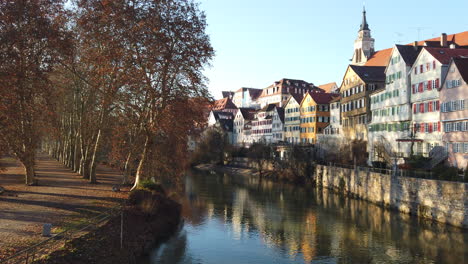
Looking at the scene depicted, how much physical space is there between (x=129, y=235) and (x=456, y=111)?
3272 centimetres

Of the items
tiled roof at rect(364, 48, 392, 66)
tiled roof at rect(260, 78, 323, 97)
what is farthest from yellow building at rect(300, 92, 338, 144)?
tiled roof at rect(260, 78, 323, 97)

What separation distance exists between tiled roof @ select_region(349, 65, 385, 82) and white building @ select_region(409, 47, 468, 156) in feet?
49.9

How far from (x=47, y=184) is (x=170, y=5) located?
645 inches

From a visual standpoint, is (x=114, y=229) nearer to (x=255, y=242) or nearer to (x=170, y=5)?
(x=255, y=242)

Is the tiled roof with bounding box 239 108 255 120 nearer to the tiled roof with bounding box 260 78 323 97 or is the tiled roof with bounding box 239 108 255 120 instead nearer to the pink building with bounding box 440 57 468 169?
the tiled roof with bounding box 260 78 323 97

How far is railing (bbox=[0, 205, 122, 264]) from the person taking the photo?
13842mm

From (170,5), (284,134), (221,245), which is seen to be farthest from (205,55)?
(284,134)

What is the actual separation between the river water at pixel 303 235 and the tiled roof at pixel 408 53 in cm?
1842

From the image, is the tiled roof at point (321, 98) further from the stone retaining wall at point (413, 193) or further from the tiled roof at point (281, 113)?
the stone retaining wall at point (413, 193)

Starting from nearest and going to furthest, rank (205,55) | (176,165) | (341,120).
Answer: (205,55)
(176,165)
(341,120)

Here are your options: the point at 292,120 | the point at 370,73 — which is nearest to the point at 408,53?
the point at 370,73

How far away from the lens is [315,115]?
84.8 metres

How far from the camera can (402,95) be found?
52.8 meters

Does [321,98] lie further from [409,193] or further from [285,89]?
[285,89]
